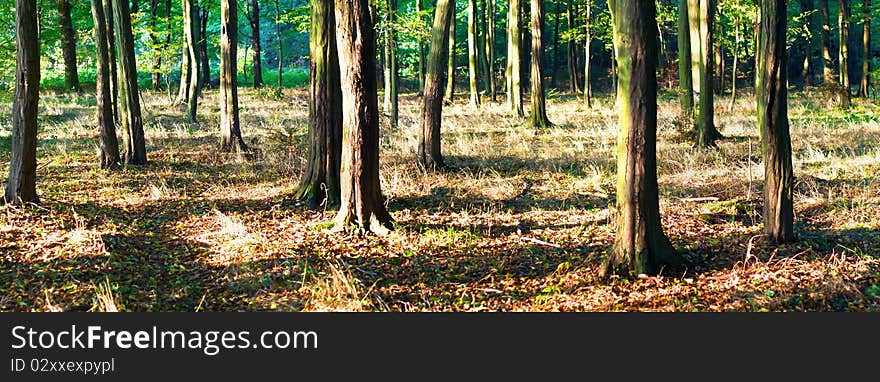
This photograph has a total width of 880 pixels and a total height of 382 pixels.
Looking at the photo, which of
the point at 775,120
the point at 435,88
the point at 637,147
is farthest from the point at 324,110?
the point at 775,120

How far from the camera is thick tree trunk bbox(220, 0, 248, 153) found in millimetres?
15289

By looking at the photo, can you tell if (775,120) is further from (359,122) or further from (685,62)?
(685,62)

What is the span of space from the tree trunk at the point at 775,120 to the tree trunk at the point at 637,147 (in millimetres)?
1583

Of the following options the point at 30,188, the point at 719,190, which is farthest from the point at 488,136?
the point at 30,188

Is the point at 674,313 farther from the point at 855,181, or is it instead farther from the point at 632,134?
the point at 855,181

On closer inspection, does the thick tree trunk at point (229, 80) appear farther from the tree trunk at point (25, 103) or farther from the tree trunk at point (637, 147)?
the tree trunk at point (637, 147)

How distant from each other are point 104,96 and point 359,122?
22.9ft

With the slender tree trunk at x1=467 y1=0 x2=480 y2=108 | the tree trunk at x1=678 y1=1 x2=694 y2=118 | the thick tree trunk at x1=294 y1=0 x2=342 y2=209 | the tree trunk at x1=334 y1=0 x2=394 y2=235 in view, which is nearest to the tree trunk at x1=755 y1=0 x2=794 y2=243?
the tree trunk at x1=334 y1=0 x2=394 y2=235

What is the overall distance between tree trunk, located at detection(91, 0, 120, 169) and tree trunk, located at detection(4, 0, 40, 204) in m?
3.71

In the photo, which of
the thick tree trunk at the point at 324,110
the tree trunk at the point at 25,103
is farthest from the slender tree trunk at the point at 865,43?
the tree trunk at the point at 25,103

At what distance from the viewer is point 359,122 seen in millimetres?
8891

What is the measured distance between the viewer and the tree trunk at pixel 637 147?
661cm

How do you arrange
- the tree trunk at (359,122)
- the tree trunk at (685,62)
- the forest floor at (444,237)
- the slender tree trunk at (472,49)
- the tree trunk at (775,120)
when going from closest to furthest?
the forest floor at (444,237) < the tree trunk at (775,120) < the tree trunk at (359,122) < the tree trunk at (685,62) < the slender tree trunk at (472,49)

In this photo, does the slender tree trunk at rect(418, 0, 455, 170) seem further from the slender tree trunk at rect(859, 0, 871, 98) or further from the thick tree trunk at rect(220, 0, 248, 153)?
the slender tree trunk at rect(859, 0, 871, 98)
